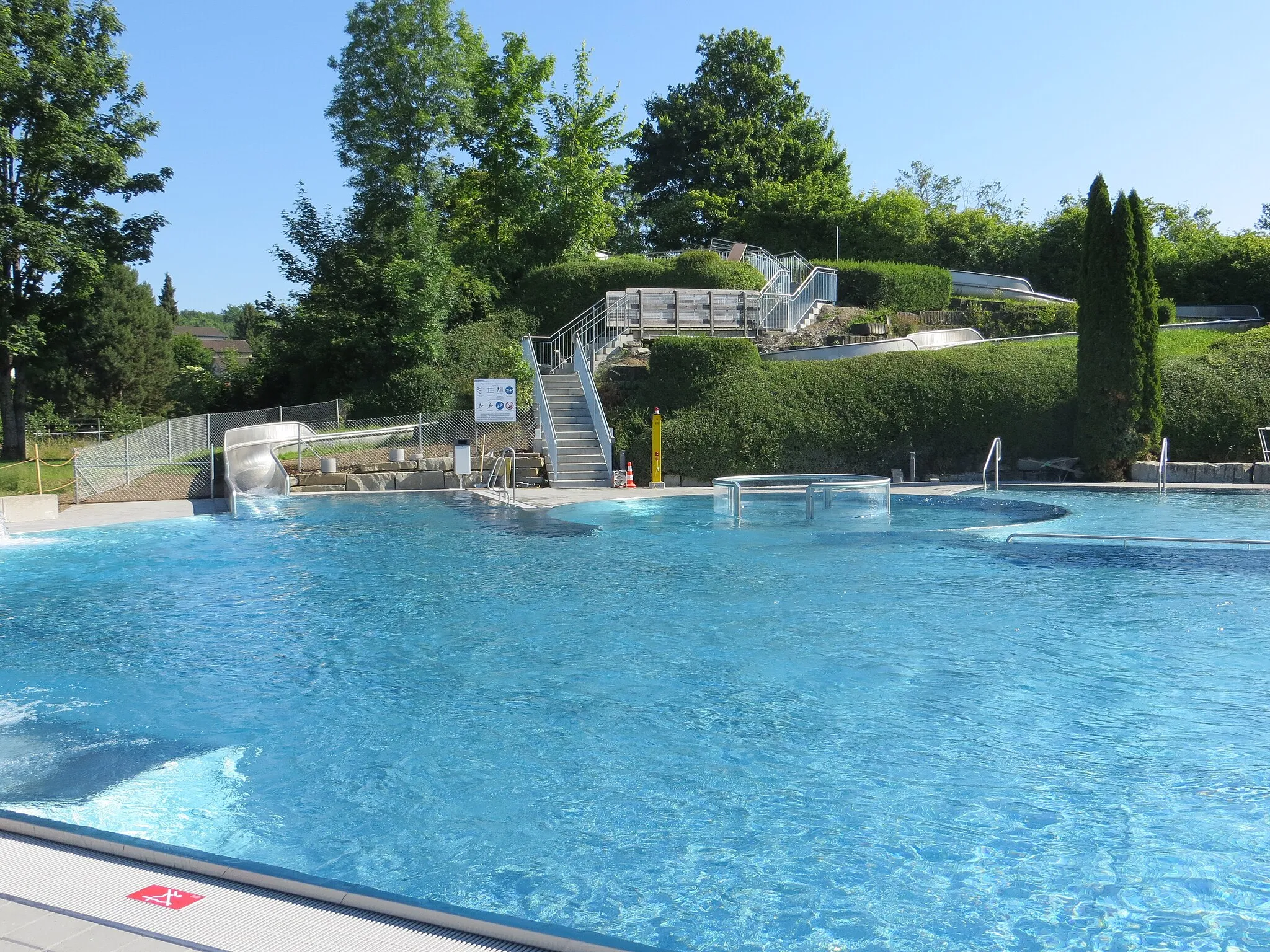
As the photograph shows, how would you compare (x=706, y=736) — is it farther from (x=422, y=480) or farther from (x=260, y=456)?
(x=260, y=456)

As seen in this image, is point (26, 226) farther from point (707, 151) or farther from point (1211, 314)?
point (1211, 314)

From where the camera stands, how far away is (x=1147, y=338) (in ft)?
69.9

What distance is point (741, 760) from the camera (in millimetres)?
5910

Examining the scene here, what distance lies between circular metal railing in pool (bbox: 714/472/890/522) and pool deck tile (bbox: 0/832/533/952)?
1294 cm

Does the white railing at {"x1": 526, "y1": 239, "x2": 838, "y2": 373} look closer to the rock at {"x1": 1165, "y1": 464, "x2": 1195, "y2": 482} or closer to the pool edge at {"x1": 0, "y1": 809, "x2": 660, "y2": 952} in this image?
the rock at {"x1": 1165, "y1": 464, "x2": 1195, "y2": 482}

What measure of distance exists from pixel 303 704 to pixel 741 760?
3256mm

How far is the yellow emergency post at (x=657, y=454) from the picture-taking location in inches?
841

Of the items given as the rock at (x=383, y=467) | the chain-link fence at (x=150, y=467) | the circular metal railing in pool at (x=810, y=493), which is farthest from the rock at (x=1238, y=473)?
the chain-link fence at (x=150, y=467)

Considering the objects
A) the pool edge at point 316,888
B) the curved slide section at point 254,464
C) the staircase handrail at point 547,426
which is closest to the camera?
the pool edge at point 316,888

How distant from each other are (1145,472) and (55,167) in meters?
29.6

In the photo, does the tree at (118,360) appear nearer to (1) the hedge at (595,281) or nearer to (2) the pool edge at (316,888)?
(1) the hedge at (595,281)

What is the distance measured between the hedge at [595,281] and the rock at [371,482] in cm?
1089

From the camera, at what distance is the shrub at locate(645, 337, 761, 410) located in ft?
76.6

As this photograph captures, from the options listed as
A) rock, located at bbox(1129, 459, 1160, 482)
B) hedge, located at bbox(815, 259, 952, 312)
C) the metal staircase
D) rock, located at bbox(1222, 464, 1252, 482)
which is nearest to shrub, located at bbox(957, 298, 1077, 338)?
hedge, located at bbox(815, 259, 952, 312)
